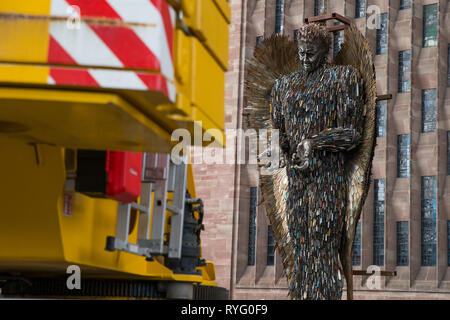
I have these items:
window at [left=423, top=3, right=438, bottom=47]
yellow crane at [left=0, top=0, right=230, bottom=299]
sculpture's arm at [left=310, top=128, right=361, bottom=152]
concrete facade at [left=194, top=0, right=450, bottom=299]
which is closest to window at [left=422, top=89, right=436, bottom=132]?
concrete facade at [left=194, top=0, right=450, bottom=299]

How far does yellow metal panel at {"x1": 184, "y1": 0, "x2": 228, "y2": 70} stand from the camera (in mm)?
2564

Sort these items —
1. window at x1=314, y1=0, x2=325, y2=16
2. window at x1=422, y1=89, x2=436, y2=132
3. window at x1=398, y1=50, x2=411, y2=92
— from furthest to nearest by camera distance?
window at x1=314, y1=0, x2=325, y2=16, window at x1=398, y1=50, x2=411, y2=92, window at x1=422, y1=89, x2=436, y2=132

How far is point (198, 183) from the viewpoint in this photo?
27.6 meters

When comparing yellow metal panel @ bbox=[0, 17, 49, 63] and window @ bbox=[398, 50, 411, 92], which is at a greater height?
window @ bbox=[398, 50, 411, 92]

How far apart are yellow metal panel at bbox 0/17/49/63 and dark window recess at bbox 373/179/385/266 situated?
2205cm

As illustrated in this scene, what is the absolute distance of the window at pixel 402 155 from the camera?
940 inches

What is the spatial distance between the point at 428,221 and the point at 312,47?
18.1 meters

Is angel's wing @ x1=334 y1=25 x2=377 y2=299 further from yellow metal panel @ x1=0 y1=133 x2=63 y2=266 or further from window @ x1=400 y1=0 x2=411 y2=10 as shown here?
window @ x1=400 y1=0 x2=411 y2=10

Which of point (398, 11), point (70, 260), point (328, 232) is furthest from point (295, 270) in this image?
point (398, 11)

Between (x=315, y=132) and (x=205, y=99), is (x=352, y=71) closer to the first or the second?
(x=315, y=132)

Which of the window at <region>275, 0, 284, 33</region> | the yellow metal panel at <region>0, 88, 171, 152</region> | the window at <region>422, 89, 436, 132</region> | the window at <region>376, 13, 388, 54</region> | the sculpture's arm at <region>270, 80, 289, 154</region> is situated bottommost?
the yellow metal panel at <region>0, 88, 171, 152</region>

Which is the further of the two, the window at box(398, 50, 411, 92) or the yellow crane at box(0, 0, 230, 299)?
the window at box(398, 50, 411, 92)

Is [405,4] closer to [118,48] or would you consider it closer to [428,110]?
[428,110]

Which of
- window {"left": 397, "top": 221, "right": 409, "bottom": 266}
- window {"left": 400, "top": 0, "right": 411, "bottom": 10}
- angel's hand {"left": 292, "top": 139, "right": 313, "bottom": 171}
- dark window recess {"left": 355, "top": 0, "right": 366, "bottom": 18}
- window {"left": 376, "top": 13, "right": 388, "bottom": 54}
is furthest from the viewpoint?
dark window recess {"left": 355, "top": 0, "right": 366, "bottom": 18}
